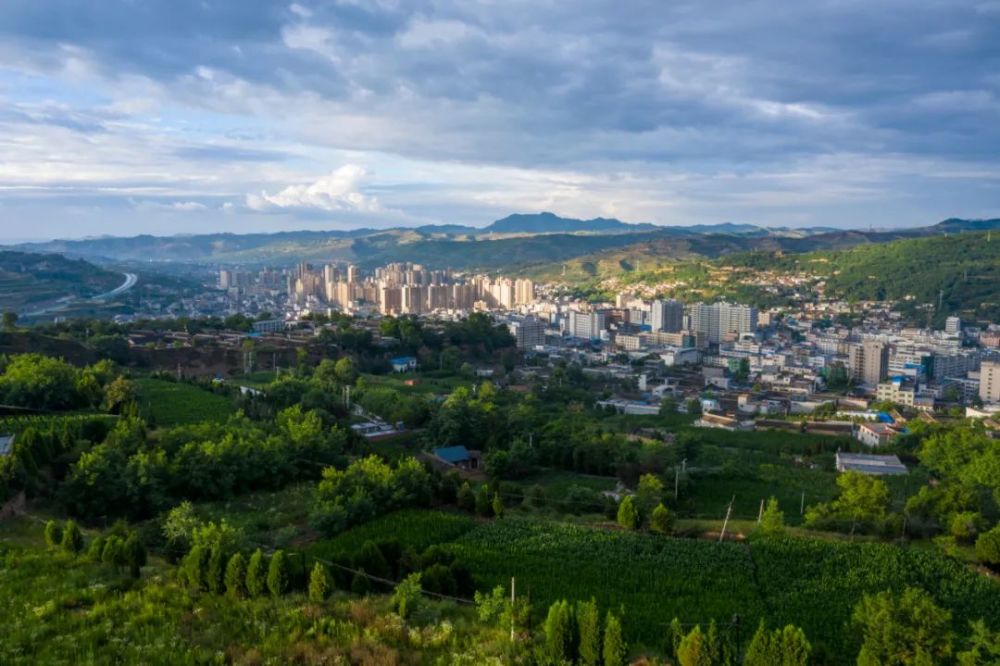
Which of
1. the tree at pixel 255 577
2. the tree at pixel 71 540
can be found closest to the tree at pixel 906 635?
the tree at pixel 255 577

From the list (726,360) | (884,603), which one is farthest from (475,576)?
(726,360)

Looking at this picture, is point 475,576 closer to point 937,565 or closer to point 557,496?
point 557,496

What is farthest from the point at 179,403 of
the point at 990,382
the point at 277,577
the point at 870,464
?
the point at 990,382

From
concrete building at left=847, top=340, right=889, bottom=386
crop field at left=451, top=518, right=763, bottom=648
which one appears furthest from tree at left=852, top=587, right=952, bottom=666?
concrete building at left=847, top=340, right=889, bottom=386

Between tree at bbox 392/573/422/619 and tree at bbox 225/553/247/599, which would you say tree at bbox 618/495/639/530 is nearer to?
tree at bbox 392/573/422/619

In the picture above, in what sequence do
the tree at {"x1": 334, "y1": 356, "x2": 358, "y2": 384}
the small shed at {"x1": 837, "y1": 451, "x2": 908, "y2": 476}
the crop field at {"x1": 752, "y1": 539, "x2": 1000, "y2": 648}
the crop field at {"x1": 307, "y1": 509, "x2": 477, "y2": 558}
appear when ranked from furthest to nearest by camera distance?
the tree at {"x1": 334, "y1": 356, "x2": 358, "y2": 384}, the small shed at {"x1": 837, "y1": 451, "x2": 908, "y2": 476}, the crop field at {"x1": 307, "y1": 509, "x2": 477, "y2": 558}, the crop field at {"x1": 752, "y1": 539, "x2": 1000, "y2": 648}
